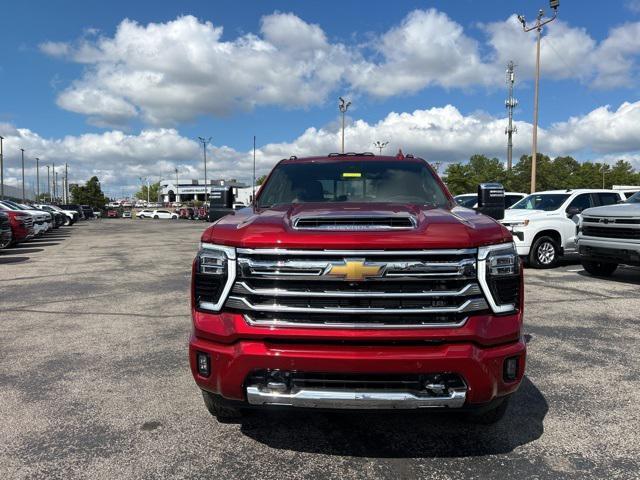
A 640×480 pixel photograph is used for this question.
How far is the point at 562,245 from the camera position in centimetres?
1186

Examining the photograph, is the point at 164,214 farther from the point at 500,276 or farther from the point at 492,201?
the point at 500,276

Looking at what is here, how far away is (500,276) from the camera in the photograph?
2.94 meters

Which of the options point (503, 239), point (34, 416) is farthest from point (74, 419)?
point (503, 239)

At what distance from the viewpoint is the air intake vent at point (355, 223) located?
299cm

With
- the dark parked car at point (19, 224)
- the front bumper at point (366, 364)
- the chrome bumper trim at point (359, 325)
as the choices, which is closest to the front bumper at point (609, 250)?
the front bumper at point (366, 364)

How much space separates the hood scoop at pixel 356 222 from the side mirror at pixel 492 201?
129cm

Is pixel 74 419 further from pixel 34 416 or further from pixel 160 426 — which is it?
pixel 160 426

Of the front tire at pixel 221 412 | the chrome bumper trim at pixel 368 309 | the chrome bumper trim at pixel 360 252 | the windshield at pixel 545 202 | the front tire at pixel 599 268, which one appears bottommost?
the front tire at pixel 221 412

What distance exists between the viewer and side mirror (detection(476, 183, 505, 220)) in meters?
4.19

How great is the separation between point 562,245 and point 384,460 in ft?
33.4

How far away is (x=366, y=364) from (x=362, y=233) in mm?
702

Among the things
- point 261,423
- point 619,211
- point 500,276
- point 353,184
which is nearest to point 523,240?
point 619,211

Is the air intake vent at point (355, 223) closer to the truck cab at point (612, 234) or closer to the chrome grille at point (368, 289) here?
the chrome grille at point (368, 289)

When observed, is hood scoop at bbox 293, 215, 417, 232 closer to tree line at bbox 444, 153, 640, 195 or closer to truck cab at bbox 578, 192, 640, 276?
truck cab at bbox 578, 192, 640, 276
